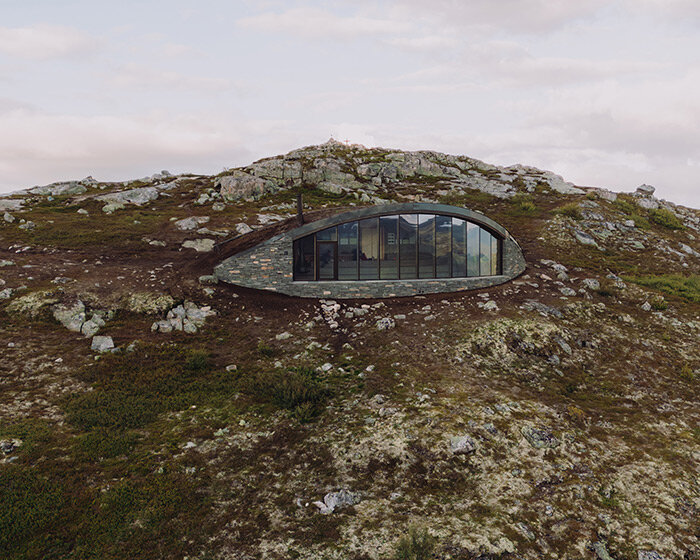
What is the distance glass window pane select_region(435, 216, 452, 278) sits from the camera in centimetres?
2398

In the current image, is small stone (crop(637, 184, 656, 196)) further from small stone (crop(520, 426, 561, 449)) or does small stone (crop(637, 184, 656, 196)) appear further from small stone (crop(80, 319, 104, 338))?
small stone (crop(80, 319, 104, 338))

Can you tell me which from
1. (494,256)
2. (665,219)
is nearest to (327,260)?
(494,256)

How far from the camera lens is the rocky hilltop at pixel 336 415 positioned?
7.81 metres

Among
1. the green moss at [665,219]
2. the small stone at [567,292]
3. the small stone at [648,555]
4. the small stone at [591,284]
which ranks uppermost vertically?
the green moss at [665,219]

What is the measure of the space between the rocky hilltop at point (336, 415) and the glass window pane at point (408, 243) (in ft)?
8.60

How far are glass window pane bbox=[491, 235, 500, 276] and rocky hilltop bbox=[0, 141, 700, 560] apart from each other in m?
2.20

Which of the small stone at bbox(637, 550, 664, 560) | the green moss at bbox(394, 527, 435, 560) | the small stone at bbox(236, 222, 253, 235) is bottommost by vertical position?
the small stone at bbox(637, 550, 664, 560)

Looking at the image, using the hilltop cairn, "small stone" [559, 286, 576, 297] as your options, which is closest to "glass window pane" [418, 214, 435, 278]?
"small stone" [559, 286, 576, 297]

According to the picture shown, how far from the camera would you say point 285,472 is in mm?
9531

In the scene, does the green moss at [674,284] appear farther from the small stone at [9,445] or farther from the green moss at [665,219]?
the small stone at [9,445]

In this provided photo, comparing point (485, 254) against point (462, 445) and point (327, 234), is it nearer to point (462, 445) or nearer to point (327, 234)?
point (327, 234)

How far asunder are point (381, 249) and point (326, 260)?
3.76 metres

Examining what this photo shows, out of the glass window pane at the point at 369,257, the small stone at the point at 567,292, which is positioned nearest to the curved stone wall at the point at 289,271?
the glass window pane at the point at 369,257

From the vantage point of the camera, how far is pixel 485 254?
2542cm
